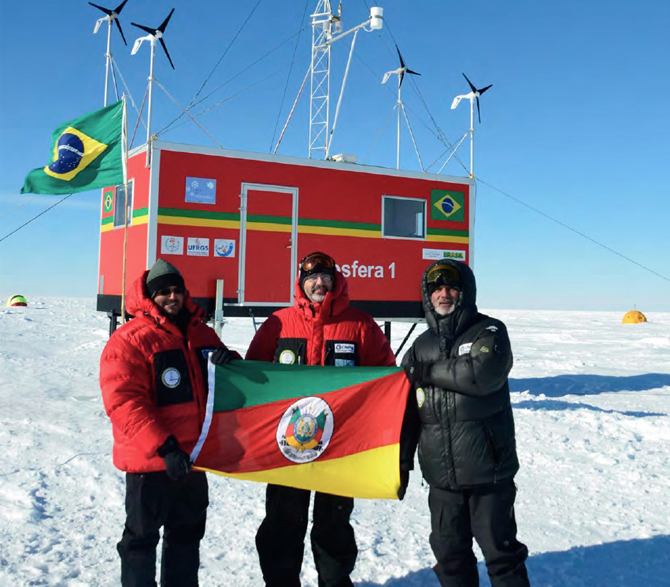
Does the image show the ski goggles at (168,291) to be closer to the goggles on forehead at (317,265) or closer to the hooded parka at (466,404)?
the goggles on forehead at (317,265)

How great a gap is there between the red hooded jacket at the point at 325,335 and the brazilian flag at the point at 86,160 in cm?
568

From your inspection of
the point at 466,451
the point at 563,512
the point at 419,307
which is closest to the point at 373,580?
the point at 466,451

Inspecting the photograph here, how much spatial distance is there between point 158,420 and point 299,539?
1.20 m

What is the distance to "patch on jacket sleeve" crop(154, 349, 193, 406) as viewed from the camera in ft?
10.2

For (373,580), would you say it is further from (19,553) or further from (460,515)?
(19,553)

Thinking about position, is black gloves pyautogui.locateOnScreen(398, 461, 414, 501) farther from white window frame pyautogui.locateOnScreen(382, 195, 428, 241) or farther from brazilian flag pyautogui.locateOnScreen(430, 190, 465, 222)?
brazilian flag pyautogui.locateOnScreen(430, 190, 465, 222)

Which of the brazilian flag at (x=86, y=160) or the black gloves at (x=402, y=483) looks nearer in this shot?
the black gloves at (x=402, y=483)

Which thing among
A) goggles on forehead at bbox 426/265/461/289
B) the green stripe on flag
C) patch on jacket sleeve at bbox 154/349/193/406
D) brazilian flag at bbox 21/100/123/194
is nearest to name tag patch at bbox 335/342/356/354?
the green stripe on flag

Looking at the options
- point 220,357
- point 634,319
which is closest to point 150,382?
point 220,357

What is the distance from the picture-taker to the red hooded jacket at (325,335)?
12.0ft

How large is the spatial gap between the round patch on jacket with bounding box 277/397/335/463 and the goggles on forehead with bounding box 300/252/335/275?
0.80 meters

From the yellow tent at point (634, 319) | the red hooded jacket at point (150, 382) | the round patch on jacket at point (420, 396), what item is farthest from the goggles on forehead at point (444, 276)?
the yellow tent at point (634, 319)

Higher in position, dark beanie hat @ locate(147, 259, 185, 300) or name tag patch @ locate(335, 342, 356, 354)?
dark beanie hat @ locate(147, 259, 185, 300)

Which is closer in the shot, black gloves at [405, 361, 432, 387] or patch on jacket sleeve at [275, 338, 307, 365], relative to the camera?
black gloves at [405, 361, 432, 387]
